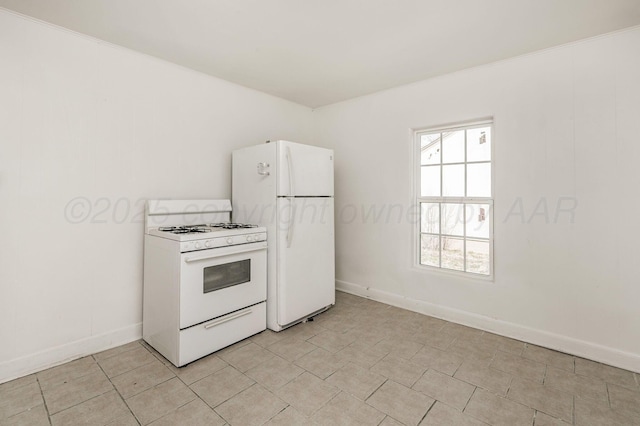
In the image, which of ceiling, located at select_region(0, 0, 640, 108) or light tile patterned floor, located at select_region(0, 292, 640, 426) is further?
ceiling, located at select_region(0, 0, 640, 108)

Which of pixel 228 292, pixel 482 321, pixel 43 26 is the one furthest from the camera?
pixel 482 321

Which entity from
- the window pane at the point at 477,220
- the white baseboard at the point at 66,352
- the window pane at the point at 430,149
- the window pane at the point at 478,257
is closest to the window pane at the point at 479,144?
the window pane at the point at 430,149

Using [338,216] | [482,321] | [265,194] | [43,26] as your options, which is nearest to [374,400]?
[482,321]

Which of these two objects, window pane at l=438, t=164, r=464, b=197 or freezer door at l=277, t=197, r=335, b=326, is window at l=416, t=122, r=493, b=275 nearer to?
window pane at l=438, t=164, r=464, b=197

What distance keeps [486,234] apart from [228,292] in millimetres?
2456

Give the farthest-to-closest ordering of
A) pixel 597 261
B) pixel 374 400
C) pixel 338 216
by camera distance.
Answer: pixel 338 216
pixel 597 261
pixel 374 400

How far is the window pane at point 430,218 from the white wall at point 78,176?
2.42 m

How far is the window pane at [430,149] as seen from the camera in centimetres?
322

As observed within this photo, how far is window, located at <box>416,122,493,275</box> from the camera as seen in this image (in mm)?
2922

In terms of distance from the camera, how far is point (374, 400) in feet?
6.06

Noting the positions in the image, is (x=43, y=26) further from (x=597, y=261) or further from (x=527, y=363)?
(x=597, y=261)

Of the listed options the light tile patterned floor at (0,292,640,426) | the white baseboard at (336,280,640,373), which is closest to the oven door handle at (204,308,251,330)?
the light tile patterned floor at (0,292,640,426)

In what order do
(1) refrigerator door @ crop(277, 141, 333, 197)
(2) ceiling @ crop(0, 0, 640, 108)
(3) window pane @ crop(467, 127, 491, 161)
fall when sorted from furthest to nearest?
(3) window pane @ crop(467, 127, 491, 161) < (1) refrigerator door @ crop(277, 141, 333, 197) < (2) ceiling @ crop(0, 0, 640, 108)

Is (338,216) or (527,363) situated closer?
(527,363)
